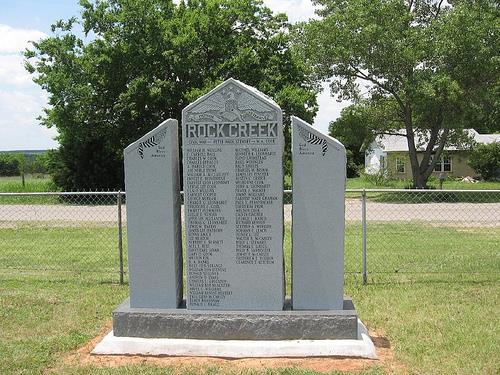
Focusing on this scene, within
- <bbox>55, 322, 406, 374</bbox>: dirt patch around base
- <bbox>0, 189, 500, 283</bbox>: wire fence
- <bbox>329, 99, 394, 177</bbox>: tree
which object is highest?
<bbox>329, 99, 394, 177</bbox>: tree

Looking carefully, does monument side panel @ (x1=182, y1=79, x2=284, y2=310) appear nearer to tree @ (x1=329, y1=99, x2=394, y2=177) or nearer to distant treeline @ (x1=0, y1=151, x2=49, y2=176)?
tree @ (x1=329, y1=99, x2=394, y2=177)

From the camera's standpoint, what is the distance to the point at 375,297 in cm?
753

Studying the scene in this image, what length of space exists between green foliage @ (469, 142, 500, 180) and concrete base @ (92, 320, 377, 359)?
35.8 m

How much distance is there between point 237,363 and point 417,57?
21.4m

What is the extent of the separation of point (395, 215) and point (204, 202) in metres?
12.9

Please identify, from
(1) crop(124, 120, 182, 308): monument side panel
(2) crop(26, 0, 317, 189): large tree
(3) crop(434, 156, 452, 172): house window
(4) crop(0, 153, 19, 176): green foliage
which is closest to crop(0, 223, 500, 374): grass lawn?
(1) crop(124, 120, 182, 308): monument side panel

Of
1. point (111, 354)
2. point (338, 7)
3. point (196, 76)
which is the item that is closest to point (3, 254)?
point (111, 354)

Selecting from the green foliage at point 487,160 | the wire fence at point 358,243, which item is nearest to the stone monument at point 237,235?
the wire fence at point 358,243

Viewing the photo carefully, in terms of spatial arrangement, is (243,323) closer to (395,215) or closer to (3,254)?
(3,254)

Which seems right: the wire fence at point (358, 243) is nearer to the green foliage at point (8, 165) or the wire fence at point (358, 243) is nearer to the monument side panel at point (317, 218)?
the monument side panel at point (317, 218)

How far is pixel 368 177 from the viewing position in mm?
37312

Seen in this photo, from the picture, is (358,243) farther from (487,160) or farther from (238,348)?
(487,160)

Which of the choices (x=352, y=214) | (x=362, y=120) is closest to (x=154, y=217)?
(x=352, y=214)

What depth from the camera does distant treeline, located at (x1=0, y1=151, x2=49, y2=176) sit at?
39522 millimetres
